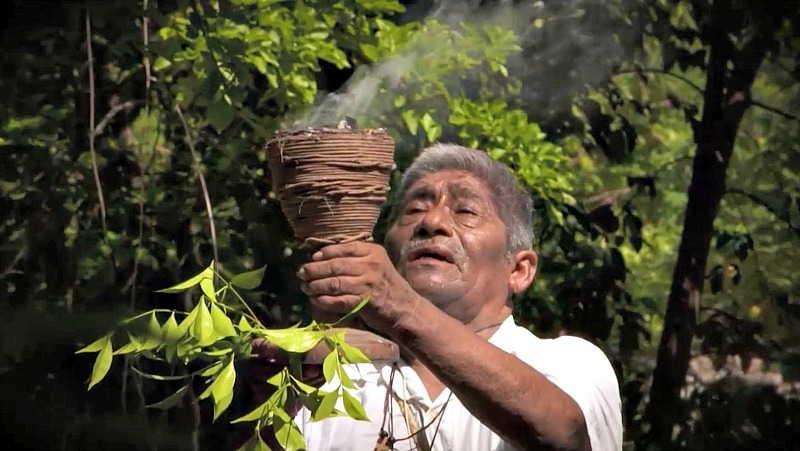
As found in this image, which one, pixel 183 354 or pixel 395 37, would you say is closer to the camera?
pixel 183 354

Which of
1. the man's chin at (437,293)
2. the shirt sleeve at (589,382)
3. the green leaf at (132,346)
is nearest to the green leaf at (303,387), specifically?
the green leaf at (132,346)

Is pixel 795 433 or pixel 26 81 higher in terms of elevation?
pixel 26 81

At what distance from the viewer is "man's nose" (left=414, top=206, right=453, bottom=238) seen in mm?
2488

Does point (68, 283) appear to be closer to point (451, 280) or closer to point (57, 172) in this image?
point (57, 172)

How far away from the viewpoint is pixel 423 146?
139 inches

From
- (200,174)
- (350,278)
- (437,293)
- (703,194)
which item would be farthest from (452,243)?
(703,194)

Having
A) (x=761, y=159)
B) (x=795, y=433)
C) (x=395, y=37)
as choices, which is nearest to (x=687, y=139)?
(x=761, y=159)

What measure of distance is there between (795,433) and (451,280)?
78.8 inches

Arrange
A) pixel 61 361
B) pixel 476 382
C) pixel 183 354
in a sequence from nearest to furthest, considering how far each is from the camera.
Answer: pixel 183 354 → pixel 476 382 → pixel 61 361

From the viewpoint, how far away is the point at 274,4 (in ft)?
10.4

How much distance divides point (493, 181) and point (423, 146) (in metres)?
0.92

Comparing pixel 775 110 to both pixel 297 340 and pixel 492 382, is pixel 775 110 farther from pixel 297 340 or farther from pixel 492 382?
pixel 297 340

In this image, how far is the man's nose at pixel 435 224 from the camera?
249 cm

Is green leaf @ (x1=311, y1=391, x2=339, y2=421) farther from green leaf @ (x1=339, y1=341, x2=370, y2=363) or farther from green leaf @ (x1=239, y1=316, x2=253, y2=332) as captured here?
green leaf @ (x1=239, y1=316, x2=253, y2=332)
